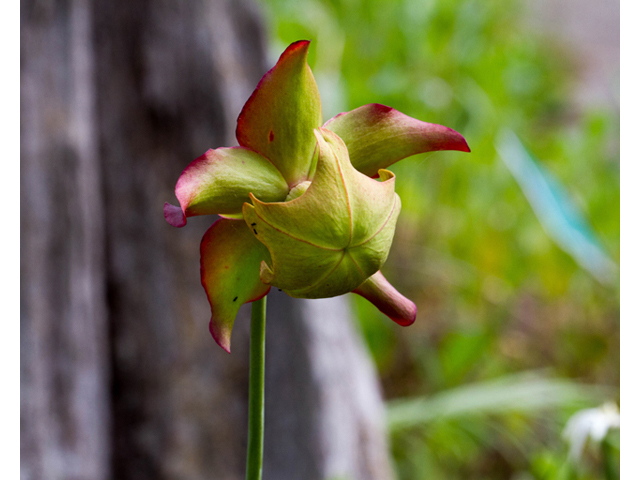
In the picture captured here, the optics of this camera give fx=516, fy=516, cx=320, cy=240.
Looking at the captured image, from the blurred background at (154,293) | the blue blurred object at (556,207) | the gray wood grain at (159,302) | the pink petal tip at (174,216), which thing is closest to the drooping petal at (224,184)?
the pink petal tip at (174,216)

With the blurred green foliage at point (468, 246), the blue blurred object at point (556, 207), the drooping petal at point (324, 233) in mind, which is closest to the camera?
the drooping petal at point (324, 233)

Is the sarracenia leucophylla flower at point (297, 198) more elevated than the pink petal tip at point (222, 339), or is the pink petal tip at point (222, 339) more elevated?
the sarracenia leucophylla flower at point (297, 198)

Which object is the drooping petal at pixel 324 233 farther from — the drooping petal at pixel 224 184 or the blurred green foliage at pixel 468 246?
the blurred green foliage at pixel 468 246

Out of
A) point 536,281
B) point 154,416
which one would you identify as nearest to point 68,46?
point 154,416

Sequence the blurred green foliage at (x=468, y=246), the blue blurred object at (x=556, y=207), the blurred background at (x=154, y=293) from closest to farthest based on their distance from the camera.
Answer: the blurred background at (x=154, y=293) < the blue blurred object at (x=556, y=207) < the blurred green foliage at (x=468, y=246)

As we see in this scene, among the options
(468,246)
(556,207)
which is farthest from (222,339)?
(468,246)

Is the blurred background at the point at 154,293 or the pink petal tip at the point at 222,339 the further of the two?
the blurred background at the point at 154,293
